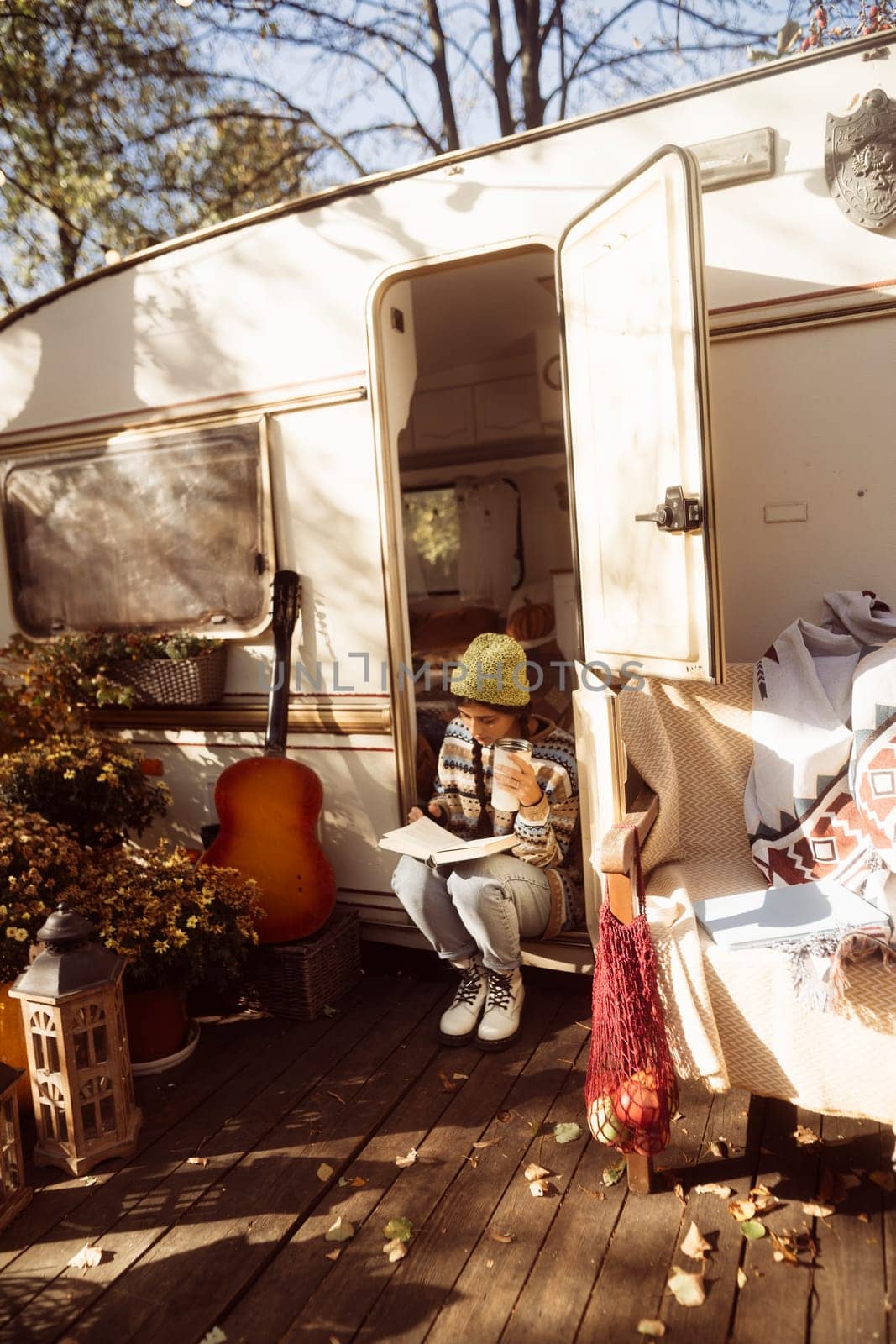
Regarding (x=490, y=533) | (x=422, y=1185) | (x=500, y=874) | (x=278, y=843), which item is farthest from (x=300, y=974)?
(x=490, y=533)

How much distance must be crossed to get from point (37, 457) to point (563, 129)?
2.96 m

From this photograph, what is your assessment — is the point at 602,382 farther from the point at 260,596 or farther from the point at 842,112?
the point at 260,596

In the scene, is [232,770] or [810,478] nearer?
[810,478]

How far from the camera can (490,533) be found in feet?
23.8

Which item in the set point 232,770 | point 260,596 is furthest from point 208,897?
point 260,596

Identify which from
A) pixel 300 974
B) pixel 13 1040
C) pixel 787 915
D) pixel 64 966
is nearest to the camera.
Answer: pixel 787 915

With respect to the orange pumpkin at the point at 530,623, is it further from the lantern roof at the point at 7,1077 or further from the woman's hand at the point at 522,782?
the lantern roof at the point at 7,1077

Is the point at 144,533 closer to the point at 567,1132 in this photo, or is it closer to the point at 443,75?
the point at 567,1132

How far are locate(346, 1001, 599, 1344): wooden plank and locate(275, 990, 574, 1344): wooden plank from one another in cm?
1

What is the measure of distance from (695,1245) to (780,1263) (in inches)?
7.6

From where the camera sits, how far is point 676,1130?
2701mm

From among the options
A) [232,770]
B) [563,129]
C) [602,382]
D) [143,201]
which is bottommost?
[232,770]

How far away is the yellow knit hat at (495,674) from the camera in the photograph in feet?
10.8

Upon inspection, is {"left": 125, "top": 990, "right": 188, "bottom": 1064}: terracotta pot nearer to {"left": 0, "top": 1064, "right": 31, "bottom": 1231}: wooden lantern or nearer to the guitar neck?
{"left": 0, "top": 1064, "right": 31, "bottom": 1231}: wooden lantern
